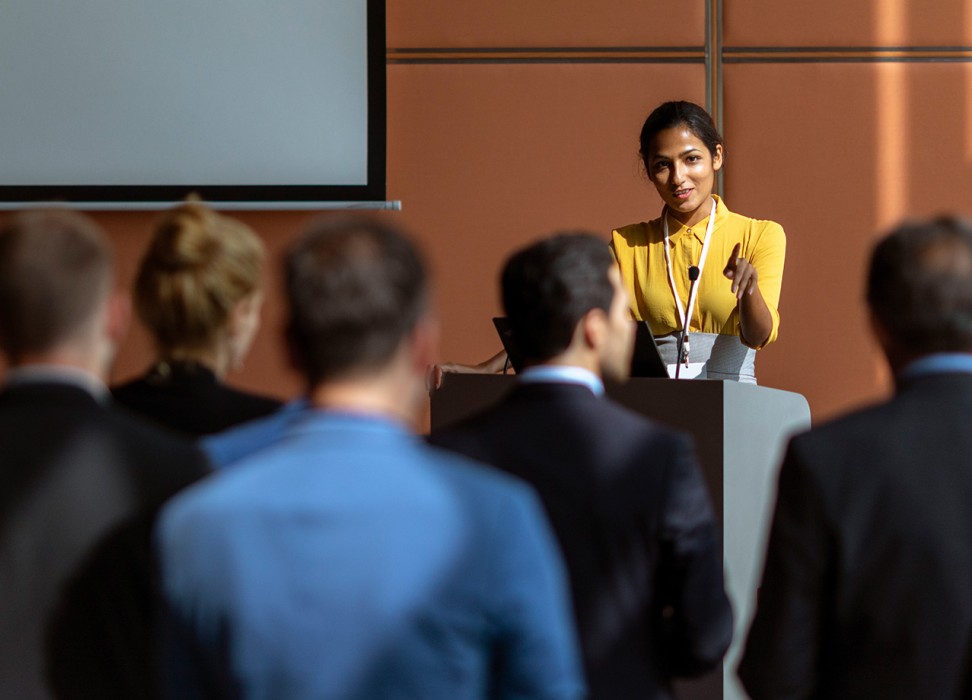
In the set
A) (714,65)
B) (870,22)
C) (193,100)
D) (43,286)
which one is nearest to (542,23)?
(714,65)

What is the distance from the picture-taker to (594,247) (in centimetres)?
168

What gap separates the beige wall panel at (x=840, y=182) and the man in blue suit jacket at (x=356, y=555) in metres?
3.26

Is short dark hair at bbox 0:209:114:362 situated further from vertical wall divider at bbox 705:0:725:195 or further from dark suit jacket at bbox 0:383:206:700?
vertical wall divider at bbox 705:0:725:195

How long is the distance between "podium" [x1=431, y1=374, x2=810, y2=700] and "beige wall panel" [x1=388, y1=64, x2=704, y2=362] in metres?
1.79

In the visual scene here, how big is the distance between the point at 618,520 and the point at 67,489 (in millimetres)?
655

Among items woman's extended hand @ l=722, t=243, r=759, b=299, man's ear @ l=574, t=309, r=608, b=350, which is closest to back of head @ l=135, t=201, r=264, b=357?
man's ear @ l=574, t=309, r=608, b=350

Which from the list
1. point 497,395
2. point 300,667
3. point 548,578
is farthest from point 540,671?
point 497,395

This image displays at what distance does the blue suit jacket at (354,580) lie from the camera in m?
1.02

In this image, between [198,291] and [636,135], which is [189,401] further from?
[636,135]

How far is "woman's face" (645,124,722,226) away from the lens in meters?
3.22

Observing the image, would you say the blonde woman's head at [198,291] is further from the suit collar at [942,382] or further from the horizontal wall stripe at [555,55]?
the horizontal wall stripe at [555,55]

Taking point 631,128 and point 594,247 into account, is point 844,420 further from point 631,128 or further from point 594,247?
point 631,128

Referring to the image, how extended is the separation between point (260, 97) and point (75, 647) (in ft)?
10.8

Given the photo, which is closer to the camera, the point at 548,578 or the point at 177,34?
the point at 548,578
